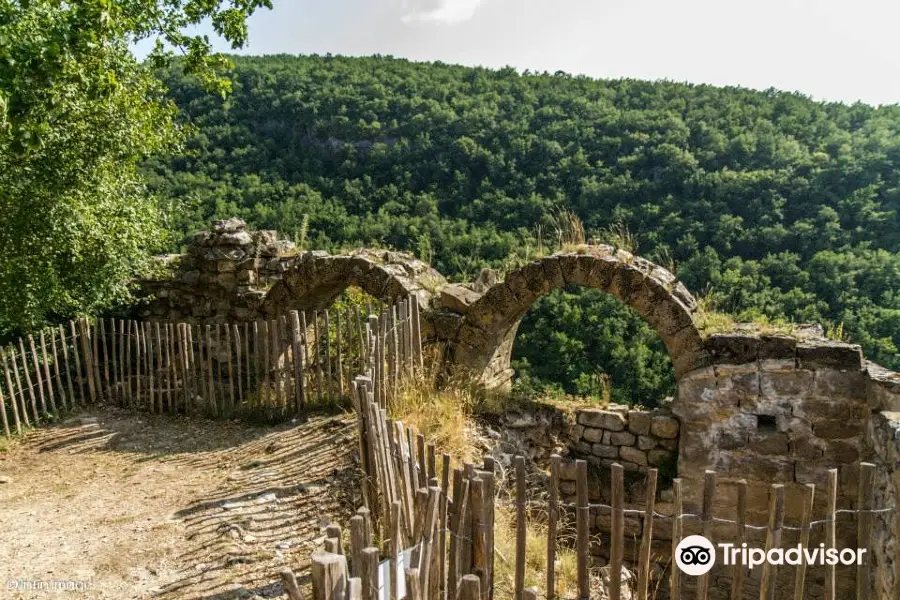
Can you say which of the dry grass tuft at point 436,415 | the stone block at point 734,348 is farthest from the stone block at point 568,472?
the stone block at point 734,348

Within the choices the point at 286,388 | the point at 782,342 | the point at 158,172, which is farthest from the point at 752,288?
the point at 158,172

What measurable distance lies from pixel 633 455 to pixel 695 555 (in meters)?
3.80

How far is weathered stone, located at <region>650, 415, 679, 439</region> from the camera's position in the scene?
679 cm

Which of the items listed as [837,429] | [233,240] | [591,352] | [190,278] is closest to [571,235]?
[837,429]

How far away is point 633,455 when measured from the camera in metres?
6.98

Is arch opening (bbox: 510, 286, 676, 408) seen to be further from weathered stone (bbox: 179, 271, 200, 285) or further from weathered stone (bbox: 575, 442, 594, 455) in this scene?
weathered stone (bbox: 179, 271, 200, 285)

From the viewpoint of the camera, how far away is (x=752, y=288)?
511 inches

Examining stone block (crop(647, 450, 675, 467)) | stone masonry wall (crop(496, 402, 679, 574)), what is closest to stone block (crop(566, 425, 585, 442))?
stone masonry wall (crop(496, 402, 679, 574))

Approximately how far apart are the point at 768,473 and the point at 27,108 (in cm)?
842

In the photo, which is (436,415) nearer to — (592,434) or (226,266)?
(592,434)

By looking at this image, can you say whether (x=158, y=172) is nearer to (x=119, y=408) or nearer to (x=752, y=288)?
(x=119, y=408)

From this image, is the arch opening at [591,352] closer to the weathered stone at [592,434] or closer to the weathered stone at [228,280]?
the weathered stone at [592,434]

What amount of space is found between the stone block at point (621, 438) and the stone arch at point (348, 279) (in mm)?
2893

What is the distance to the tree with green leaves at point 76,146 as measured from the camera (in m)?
6.03
